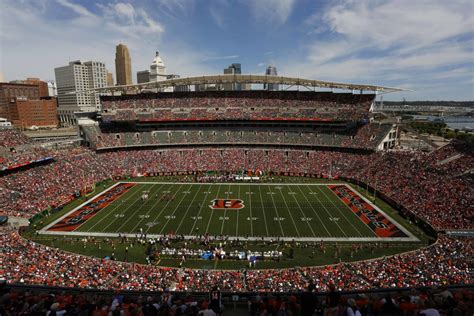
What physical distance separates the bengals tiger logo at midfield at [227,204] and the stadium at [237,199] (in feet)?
0.75

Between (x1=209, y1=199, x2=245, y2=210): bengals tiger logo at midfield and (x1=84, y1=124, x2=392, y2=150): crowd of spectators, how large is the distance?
21.7 metres

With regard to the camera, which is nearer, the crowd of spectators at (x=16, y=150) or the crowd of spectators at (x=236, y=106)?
the crowd of spectators at (x=16, y=150)

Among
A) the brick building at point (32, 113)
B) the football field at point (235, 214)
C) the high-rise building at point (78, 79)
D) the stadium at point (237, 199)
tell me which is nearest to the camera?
the stadium at point (237, 199)

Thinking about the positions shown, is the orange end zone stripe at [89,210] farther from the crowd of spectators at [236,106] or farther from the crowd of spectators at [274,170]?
the crowd of spectators at [236,106]

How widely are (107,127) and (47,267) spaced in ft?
144

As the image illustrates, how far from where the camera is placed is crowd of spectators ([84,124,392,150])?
170 feet

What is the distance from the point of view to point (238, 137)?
5712 centimetres

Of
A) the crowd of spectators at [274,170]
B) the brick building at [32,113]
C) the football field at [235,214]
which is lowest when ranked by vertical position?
the football field at [235,214]

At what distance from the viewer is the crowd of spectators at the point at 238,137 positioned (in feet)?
170

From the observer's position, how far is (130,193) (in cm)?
3909

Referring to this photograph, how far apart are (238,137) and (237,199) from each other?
73.8 feet

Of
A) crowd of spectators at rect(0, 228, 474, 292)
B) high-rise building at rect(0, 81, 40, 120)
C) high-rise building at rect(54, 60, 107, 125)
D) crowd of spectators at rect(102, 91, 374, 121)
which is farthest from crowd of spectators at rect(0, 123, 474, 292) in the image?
high-rise building at rect(54, 60, 107, 125)

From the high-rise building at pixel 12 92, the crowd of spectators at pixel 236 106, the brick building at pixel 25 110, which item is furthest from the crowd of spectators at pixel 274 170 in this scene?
the high-rise building at pixel 12 92

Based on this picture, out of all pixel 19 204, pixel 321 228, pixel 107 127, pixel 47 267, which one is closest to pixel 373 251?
pixel 321 228
